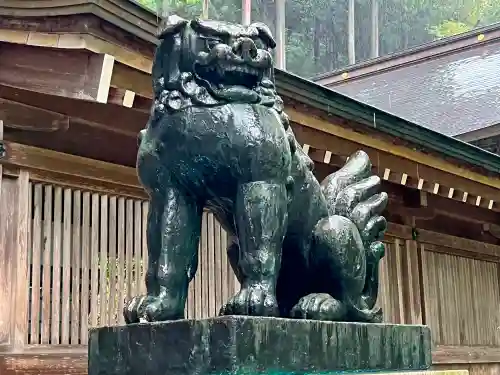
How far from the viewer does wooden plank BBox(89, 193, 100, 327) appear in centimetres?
482

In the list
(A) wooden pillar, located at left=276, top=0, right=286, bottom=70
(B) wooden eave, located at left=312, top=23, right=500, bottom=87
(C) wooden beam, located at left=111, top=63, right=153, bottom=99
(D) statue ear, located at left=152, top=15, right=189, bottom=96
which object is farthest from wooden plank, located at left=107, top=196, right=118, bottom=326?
(A) wooden pillar, located at left=276, top=0, right=286, bottom=70

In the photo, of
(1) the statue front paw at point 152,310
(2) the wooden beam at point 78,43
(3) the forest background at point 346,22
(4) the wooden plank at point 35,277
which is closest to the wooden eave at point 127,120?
(2) the wooden beam at point 78,43

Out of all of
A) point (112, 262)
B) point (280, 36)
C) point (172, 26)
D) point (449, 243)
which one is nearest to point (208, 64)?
point (172, 26)

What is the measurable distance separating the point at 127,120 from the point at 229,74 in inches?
117

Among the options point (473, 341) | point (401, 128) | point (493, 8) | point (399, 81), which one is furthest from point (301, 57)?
point (401, 128)

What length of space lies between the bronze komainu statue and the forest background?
999 inches

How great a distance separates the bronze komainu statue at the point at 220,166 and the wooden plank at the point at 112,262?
8.93ft

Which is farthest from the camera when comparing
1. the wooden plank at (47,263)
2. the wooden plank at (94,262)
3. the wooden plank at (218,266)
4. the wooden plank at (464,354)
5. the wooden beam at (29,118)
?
the wooden plank at (464,354)

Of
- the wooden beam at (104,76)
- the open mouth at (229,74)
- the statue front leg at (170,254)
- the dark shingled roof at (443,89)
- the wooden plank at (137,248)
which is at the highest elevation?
the dark shingled roof at (443,89)

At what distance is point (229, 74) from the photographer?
7.24 ft

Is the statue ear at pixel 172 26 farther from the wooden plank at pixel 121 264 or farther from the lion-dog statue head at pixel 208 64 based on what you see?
the wooden plank at pixel 121 264

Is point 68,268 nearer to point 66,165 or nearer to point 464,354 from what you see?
point 66,165

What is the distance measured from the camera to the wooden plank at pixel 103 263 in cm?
486

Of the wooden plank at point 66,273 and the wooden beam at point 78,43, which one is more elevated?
the wooden beam at point 78,43
